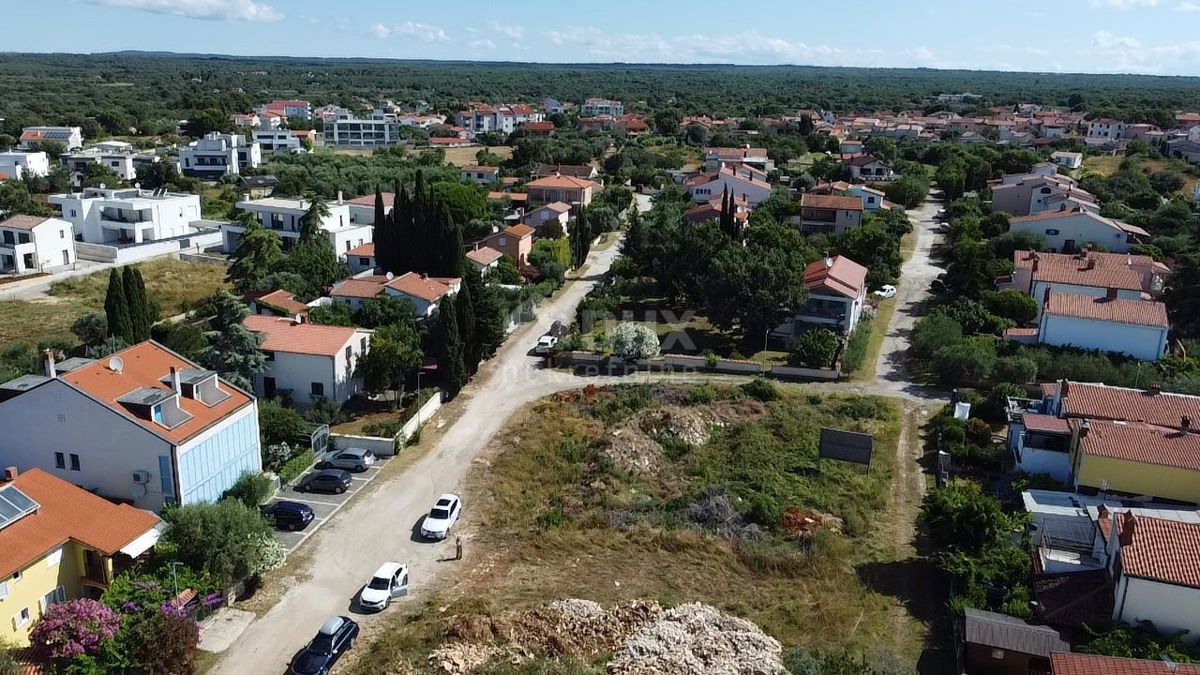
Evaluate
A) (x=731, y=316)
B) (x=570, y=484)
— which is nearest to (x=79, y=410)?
(x=570, y=484)

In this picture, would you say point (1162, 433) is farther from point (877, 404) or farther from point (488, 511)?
point (488, 511)

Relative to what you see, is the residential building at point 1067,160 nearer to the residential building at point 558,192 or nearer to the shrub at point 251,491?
the residential building at point 558,192

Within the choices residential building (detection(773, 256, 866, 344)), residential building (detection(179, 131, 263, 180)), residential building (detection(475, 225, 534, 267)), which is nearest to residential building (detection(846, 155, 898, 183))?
residential building (detection(475, 225, 534, 267))

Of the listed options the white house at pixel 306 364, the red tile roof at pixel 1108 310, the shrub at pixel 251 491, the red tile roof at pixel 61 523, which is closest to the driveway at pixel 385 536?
the shrub at pixel 251 491

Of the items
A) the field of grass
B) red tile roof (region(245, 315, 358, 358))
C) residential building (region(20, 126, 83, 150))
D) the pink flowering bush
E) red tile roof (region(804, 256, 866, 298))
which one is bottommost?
the field of grass

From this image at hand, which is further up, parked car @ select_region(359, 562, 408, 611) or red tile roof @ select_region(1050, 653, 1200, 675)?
red tile roof @ select_region(1050, 653, 1200, 675)

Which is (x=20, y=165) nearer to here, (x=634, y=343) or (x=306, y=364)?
(x=306, y=364)

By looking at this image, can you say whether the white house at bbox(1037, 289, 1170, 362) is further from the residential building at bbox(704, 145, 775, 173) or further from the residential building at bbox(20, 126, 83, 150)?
the residential building at bbox(20, 126, 83, 150)
